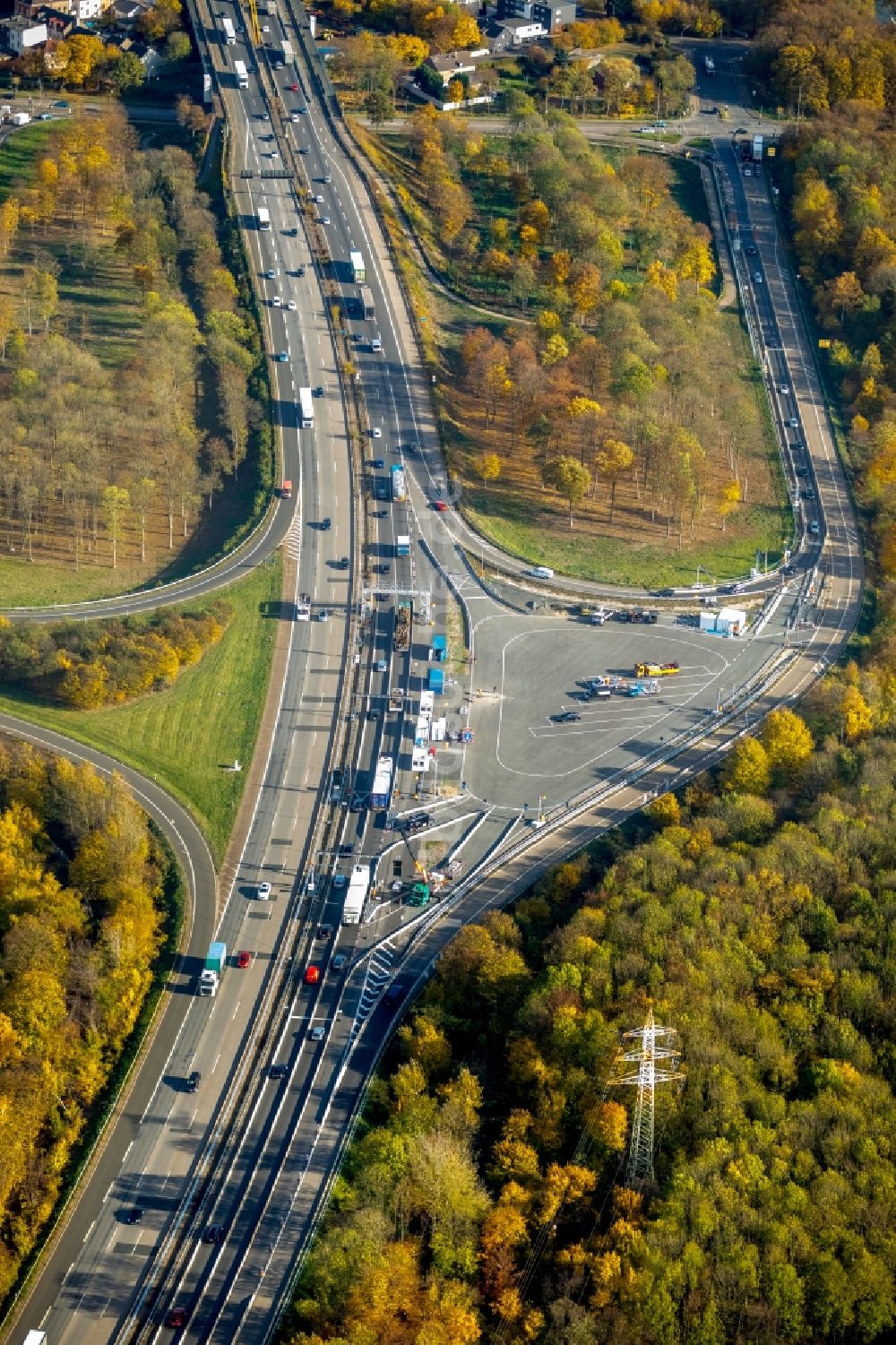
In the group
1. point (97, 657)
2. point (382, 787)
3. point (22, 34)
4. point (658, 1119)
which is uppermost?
point (22, 34)

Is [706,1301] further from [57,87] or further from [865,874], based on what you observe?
[57,87]

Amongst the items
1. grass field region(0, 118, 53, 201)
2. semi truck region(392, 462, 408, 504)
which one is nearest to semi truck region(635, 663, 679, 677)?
semi truck region(392, 462, 408, 504)

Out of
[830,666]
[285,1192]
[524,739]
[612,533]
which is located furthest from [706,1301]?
[612,533]

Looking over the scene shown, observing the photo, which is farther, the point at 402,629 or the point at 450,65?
the point at 450,65

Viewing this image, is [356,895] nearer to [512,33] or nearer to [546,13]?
[512,33]

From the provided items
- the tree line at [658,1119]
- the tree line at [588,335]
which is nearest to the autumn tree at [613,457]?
the tree line at [588,335]

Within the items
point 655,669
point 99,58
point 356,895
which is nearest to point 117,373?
point 655,669
